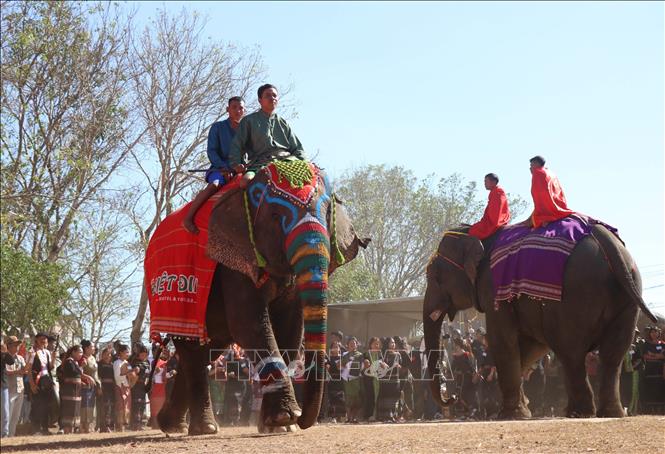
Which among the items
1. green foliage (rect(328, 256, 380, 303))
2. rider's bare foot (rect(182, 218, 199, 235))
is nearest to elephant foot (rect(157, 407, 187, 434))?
rider's bare foot (rect(182, 218, 199, 235))

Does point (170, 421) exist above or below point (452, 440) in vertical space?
above

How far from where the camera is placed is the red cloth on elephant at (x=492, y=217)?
14.6 m

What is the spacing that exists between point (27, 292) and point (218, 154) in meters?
13.2

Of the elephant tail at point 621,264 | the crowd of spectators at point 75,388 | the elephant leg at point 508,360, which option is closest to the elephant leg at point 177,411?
the elephant leg at point 508,360

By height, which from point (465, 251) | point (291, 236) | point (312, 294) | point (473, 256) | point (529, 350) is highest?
point (465, 251)

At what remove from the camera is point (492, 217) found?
14617 millimetres

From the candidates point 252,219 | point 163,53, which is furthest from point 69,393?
point 163,53

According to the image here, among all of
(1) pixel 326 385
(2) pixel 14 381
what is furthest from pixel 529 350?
(2) pixel 14 381

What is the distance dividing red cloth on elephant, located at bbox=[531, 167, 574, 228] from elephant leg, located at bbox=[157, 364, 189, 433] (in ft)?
16.4

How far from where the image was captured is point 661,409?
19344 millimetres

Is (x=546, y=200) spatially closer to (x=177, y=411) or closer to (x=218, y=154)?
(x=218, y=154)

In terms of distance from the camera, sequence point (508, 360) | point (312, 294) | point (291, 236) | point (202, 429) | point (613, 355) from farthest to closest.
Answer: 1. point (508, 360)
2. point (613, 355)
3. point (202, 429)
4. point (291, 236)
5. point (312, 294)

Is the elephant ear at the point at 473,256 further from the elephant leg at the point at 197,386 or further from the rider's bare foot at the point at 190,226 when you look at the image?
the rider's bare foot at the point at 190,226

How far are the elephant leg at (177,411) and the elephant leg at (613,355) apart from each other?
5.00m
